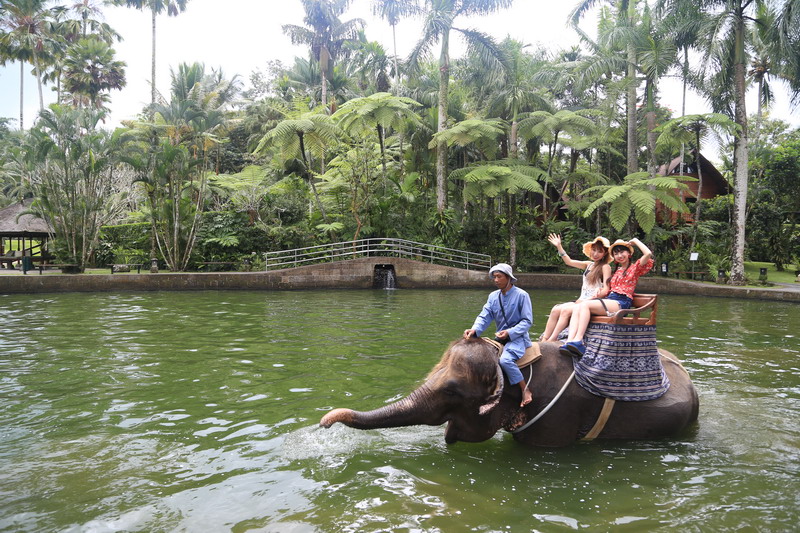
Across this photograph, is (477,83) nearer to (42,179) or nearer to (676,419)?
(42,179)

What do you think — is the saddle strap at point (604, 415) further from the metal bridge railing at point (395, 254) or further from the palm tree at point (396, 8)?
the palm tree at point (396, 8)

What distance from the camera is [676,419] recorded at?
17.9ft

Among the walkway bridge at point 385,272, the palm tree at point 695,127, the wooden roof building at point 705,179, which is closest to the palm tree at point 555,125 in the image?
the palm tree at point 695,127

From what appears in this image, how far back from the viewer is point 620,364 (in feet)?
17.2

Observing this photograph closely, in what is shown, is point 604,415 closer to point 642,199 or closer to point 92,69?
point 642,199

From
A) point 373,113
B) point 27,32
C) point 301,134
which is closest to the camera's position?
point 373,113

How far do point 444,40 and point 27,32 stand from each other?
92.6 ft

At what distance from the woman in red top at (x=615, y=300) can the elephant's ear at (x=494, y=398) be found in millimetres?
1070

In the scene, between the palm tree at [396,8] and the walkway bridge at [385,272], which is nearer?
the walkway bridge at [385,272]

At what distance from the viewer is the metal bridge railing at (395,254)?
79.9 ft

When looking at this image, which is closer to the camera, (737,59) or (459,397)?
(459,397)

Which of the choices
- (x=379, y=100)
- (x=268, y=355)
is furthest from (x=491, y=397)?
(x=379, y=100)

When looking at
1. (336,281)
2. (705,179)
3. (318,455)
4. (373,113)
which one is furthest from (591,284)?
(705,179)

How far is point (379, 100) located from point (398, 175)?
6.99 meters
